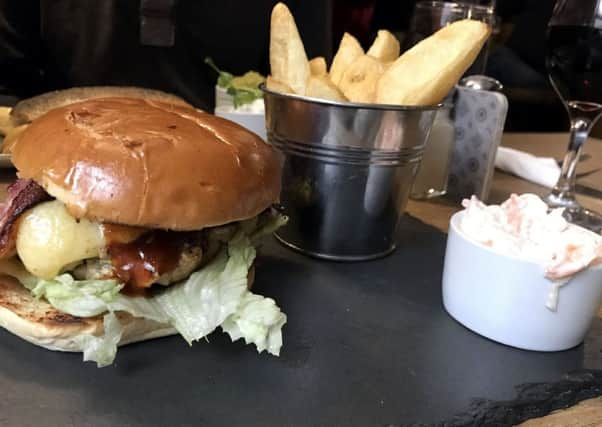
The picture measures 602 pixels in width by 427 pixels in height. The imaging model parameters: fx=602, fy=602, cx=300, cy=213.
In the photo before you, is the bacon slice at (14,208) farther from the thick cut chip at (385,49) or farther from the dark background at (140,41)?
the dark background at (140,41)

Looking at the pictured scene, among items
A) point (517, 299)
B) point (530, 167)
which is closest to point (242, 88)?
point (530, 167)

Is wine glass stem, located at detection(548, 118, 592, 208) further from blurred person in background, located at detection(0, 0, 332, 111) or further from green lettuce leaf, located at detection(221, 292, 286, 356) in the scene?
blurred person in background, located at detection(0, 0, 332, 111)

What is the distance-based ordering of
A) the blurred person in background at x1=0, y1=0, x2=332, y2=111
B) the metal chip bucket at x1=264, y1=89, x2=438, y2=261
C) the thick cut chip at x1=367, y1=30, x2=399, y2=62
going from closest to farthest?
the metal chip bucket at x1=264, y1=89, x2=438, y2=261 → the thick cut chip at x1=367, y1=30, x2=399, y2=62 → the blurred person in background at x1=0, y1=0, x2=332, y2=111

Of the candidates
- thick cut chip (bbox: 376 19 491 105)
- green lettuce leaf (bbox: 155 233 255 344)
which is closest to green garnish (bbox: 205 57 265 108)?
thick cut chip (bbox: 376 19 491 105)

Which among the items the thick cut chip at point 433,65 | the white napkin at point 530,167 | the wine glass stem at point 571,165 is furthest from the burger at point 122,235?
the white napkin at point 530,167

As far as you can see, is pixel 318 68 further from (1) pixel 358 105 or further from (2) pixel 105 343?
(2) pixel 105 343

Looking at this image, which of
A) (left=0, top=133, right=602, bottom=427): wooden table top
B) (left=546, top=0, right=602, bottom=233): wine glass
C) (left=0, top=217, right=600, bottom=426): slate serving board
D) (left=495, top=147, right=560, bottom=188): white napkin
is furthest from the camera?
(left=495, top=147, right=560, bottom=188): white napkin

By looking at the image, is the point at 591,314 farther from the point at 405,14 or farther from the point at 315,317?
the point at 405,14
